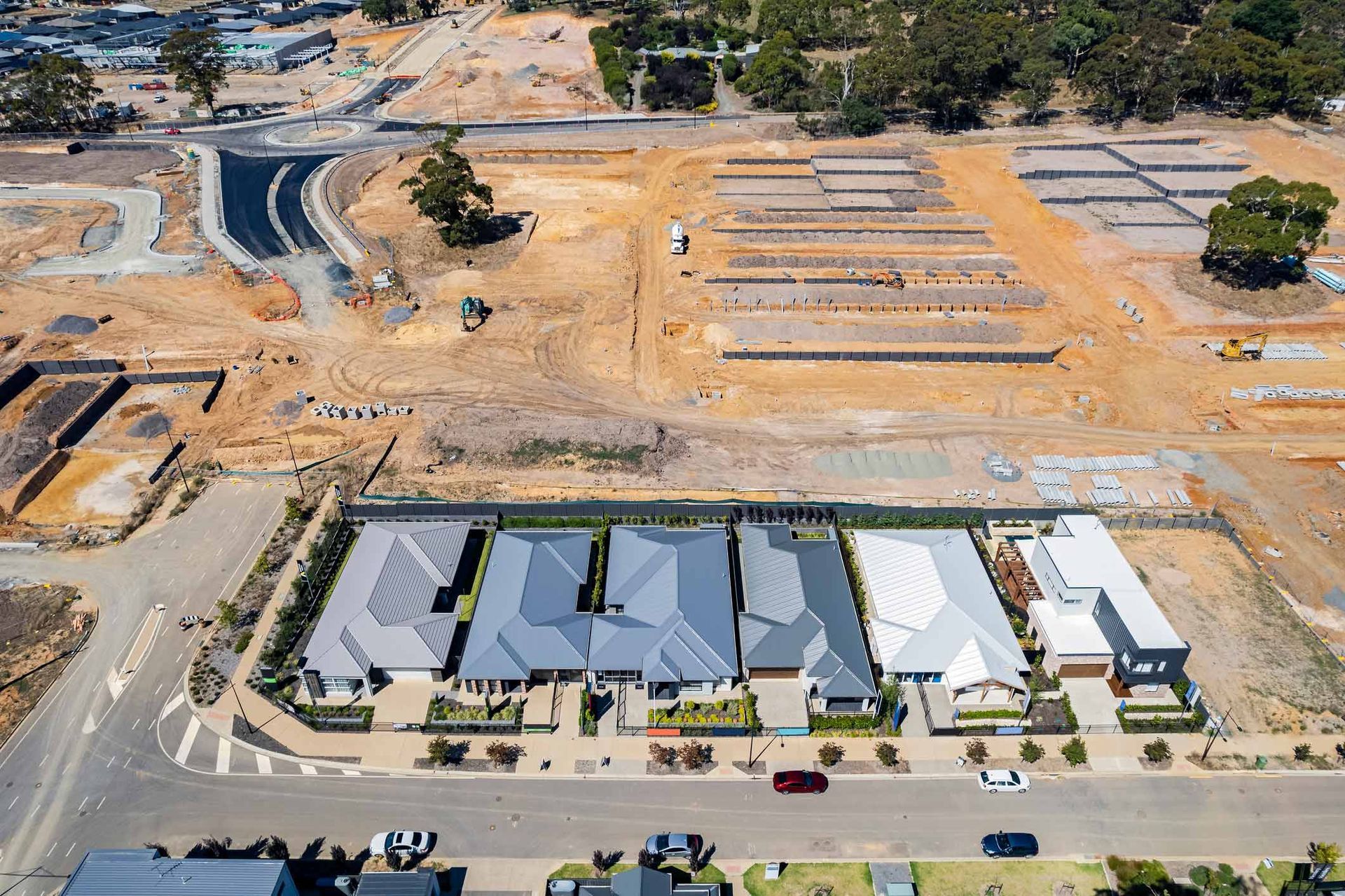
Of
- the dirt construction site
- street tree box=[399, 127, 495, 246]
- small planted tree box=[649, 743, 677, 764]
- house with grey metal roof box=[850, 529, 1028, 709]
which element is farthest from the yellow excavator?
street tree box=[399, 127, 495, 246]

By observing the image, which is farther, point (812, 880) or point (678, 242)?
point (678, 242)

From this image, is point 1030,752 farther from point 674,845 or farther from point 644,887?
point 644,887

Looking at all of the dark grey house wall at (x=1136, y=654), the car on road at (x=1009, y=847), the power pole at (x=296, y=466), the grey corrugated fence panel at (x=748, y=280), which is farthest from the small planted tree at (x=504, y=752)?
the grey corrugated fence panel at (x=748, y=280)

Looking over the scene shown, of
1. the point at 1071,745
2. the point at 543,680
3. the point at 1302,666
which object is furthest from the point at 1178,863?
the point at 543,680

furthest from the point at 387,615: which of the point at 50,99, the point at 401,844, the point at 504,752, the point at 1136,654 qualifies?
the point at 50,99

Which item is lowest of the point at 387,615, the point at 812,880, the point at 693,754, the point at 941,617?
the point at 812,880

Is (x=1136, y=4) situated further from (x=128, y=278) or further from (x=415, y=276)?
(x=128, y=278)

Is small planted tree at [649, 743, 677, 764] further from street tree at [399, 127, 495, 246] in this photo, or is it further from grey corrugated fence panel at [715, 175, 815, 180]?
grey corrugated fence panel at [715, 175, 815, 180]
